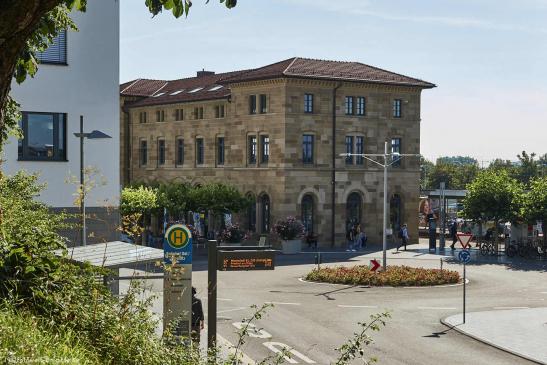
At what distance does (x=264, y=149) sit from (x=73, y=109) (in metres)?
31.1

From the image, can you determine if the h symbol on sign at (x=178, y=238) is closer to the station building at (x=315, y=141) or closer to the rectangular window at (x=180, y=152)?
the station building at (x=315, y=141)

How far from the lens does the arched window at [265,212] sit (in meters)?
55.1

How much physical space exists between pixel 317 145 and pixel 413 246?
9537 millimetres

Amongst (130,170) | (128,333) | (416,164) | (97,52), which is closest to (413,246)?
(416,164)

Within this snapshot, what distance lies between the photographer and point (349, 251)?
5222 centimetres

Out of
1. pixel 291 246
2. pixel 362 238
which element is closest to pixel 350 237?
pixel 362 238

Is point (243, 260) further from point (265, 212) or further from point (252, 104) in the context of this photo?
point (252, 104)

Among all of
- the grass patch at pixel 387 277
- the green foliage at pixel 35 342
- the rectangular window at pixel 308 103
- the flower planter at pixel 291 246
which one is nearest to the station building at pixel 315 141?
the rectangular window at pixel 308 103

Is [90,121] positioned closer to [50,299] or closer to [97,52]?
[97,52]

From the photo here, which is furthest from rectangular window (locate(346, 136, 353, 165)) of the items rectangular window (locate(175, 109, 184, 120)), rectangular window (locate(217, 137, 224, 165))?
rectangular window (locate(175, 109, 184, 120))

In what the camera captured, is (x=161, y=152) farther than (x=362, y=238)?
Yes

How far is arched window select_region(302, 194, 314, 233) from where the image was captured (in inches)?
2164

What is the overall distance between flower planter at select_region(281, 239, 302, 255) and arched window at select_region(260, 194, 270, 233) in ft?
15.0

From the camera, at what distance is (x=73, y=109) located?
976 inches
